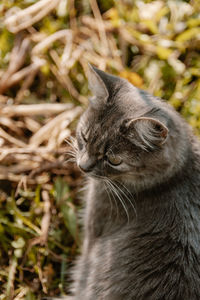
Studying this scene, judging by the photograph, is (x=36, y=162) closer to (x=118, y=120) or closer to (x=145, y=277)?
(x=118, y=120)

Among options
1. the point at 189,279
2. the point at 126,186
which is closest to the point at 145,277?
the point at 189,279

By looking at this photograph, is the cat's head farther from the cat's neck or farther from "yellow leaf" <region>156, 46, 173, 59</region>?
"yellow leaf" <region>156, 46, 173, 59</region>

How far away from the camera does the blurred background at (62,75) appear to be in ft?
7.82

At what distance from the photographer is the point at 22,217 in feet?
7.36

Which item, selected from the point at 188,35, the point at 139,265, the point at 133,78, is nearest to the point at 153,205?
the point at 139,265

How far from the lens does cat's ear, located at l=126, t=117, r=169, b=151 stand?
4.90 feet

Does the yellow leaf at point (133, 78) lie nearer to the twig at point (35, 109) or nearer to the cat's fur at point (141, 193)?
the twig at point (35, 109)

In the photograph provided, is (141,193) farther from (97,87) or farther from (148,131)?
(97,87)

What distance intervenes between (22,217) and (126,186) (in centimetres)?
74

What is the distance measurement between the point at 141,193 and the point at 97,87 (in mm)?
528

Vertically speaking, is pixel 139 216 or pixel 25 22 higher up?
pixel 25 22

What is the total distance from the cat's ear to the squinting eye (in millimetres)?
120

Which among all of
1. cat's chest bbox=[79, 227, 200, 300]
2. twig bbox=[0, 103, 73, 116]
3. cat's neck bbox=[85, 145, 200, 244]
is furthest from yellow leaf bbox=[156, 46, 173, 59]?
cat's chest bbox=[79, 227, 200, 300]

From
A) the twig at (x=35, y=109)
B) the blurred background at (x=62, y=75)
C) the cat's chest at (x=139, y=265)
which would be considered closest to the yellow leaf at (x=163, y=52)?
the blurred background at (x=62, y=75)
